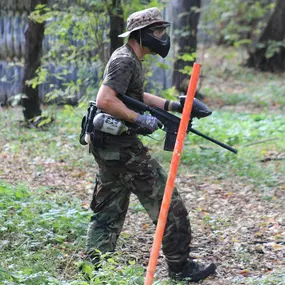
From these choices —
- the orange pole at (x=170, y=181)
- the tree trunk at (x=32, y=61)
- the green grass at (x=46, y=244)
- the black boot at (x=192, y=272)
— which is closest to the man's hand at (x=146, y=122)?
the orange pole at (x=170, y=181)

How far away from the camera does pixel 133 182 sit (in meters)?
5.03

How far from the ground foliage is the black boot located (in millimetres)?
99

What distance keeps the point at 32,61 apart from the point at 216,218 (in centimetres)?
547

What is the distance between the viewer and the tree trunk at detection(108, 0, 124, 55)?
9133 mm

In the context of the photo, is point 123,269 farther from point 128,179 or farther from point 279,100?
point 279,100

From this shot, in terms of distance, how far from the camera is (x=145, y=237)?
6.21 meters

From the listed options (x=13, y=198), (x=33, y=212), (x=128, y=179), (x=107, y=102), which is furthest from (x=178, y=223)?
(x=13, y=198)

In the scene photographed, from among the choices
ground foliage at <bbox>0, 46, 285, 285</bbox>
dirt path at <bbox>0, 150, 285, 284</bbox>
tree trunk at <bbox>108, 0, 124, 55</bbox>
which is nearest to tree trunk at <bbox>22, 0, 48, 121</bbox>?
ground foliage at <bbox>0, 46, 285, 285</bbox>

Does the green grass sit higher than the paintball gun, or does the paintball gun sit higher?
the paintball gun

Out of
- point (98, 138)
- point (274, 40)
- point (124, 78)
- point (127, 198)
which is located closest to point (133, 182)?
point (127, 198)

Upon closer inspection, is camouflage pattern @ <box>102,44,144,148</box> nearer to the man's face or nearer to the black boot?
the man's face

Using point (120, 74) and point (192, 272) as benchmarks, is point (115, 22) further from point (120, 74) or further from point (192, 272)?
point (192, 272)

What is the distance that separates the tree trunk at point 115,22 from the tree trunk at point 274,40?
11.1 m

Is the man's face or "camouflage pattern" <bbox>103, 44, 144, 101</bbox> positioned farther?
the man's face
